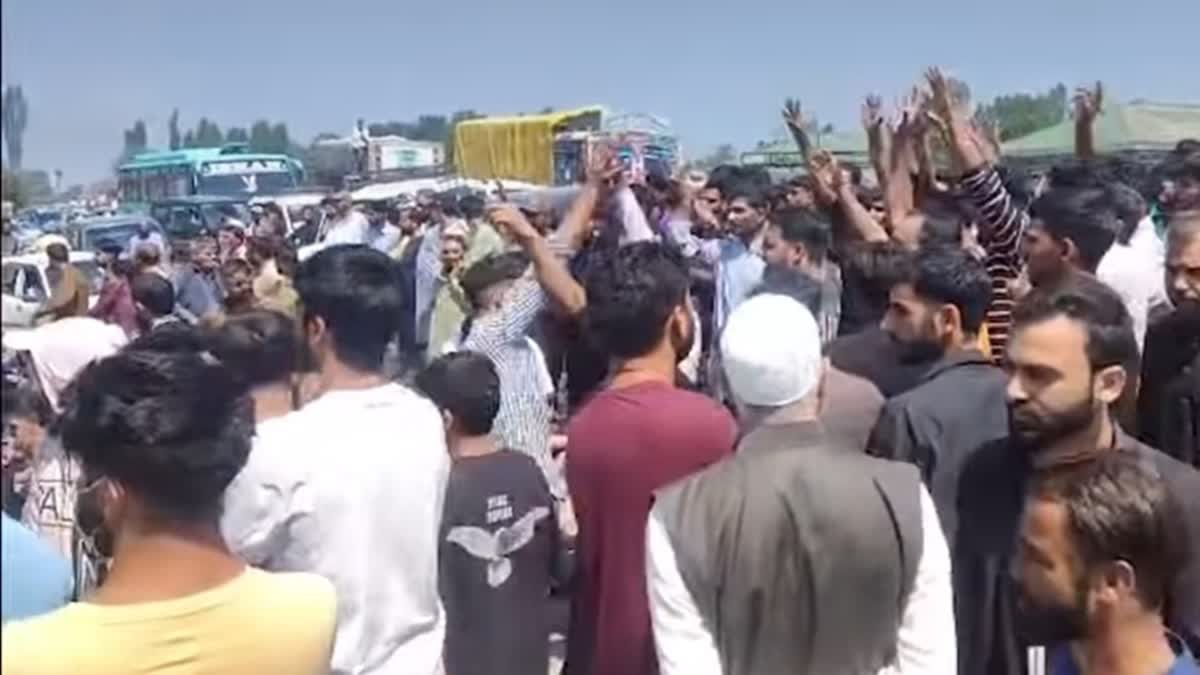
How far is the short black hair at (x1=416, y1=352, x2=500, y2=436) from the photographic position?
4.32m

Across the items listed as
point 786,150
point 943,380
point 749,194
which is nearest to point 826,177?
point 749,194

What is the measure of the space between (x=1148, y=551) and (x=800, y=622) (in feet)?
2.81

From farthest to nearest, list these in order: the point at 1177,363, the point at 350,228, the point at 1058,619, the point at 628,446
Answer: the point at 350,228, the point at 1177,363, the point at 628,446, the point at 1058,619

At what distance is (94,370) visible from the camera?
2.38 m

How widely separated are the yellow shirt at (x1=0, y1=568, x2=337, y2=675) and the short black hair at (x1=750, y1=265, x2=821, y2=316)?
4099 millimetres

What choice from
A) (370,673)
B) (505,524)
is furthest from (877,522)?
(505,524)

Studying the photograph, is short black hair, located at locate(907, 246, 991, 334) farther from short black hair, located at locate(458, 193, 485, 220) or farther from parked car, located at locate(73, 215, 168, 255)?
short black hair, located at locate(458, 193, 485, 220)

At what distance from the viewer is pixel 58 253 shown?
5.70 metres

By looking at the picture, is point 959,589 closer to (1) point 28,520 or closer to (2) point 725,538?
(2) point 725,538

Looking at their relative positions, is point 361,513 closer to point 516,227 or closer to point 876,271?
point 876,271

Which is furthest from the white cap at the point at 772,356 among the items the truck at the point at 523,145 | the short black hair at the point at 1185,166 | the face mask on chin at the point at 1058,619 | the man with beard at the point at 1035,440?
the truck at the point at 523,145

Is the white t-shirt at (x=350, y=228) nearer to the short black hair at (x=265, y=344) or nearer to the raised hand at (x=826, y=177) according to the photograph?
the raised hand at (x=826, y=177)

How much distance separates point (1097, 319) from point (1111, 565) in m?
1.20

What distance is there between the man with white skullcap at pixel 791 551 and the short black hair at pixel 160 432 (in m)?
0.97
